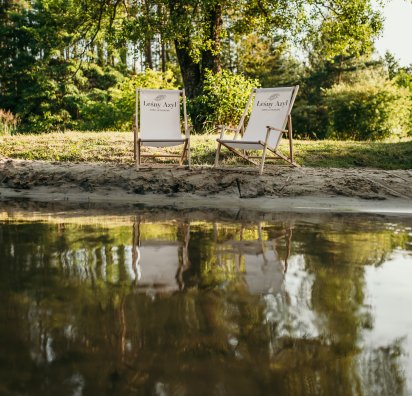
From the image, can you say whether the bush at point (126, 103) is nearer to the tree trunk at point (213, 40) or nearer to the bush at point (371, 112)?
the tree trunk at point (213, 40)

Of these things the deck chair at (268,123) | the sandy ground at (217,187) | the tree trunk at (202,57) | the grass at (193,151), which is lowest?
the sandy ground at (217,187)

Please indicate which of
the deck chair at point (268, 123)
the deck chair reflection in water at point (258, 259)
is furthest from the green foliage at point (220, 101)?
the deck chair reflection in water at point (258, 259)

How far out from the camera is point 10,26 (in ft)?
88.6

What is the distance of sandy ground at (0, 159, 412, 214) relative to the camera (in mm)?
6426

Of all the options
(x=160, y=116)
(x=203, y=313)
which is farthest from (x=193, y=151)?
(x=203, y=313)

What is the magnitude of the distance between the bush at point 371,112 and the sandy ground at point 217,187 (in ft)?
35.7

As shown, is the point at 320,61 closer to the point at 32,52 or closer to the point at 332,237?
the point at 32,52

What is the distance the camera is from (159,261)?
11.4 feet

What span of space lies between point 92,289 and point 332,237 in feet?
7.16

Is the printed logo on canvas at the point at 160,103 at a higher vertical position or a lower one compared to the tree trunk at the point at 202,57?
lower

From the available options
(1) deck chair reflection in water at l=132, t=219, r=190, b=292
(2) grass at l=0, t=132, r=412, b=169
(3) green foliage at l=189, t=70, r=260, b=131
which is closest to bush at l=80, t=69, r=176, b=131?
(3) green foliage at l=189, t=70, r=260, b=131

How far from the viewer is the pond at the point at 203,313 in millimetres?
1841

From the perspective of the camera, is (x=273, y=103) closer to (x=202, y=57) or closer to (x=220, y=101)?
(x=220, y=101)

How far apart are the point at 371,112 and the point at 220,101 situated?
8143 millimetres
